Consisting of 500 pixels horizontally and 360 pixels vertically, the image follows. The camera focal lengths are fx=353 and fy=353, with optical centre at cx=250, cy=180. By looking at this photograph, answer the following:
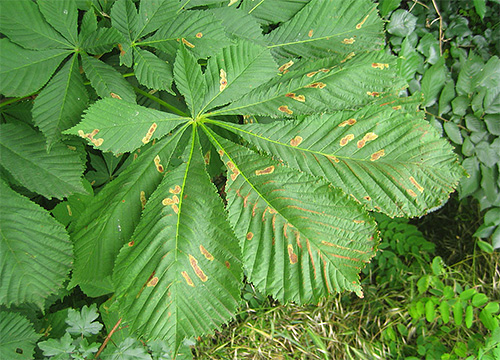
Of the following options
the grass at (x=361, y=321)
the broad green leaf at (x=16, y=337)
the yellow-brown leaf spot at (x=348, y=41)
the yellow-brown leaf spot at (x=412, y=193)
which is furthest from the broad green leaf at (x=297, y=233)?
the grass at (x=361, y=321)

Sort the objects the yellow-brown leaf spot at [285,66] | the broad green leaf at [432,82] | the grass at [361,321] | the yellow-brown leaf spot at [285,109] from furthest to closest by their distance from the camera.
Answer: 1. the grass at [361,321]
2. the broad green leaf at [432,82]
3. the yellow-brown leaf spot at [285,66]
4. the yellow-brown leaf spot at [285,109]

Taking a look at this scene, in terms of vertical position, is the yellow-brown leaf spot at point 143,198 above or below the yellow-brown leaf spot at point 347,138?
above

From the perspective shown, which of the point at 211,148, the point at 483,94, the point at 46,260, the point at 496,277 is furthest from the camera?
the point at 496,277

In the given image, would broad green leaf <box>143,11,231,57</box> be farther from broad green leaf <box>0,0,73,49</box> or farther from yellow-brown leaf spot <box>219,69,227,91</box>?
broad green leaf <box>0,0,73,49</box>

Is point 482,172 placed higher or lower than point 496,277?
higher

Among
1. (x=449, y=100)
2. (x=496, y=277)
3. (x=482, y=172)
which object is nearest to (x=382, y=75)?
(x=449, y=100)

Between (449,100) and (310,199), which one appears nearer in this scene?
(310,199)

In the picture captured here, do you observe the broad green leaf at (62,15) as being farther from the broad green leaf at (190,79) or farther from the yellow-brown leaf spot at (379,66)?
the yellow-brown leaf spot at (379,66)

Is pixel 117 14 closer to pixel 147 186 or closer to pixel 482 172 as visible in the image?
pixel 147 186
